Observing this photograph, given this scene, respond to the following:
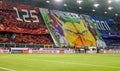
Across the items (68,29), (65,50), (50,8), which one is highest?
(50,8)

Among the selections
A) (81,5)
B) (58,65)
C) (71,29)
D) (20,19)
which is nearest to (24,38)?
(20,19)

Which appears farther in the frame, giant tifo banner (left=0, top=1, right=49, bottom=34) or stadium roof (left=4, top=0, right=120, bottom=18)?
stadium roof (left=4, top=0, right=120, bottom=18)

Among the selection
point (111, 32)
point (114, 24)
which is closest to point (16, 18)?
point (111, 32)

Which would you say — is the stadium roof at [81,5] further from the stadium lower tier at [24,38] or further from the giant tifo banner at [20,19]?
the stadium lower tier at [24,38]

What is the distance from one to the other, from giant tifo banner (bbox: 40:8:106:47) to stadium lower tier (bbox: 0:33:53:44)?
1868 millimetres

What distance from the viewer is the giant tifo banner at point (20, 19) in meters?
48.2

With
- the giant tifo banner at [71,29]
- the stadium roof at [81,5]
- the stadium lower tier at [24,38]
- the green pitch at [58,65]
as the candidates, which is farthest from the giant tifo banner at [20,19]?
the green pitch at [58,65]

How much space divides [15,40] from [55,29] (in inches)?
428

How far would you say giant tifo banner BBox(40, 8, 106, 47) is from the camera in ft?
175

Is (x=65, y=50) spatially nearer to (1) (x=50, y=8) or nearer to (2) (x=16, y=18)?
(2) (x=16, y=18)

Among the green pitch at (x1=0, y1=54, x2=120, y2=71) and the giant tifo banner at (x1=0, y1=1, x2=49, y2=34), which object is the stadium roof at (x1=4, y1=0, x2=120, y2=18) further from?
the green pitch at (x1=0, y1=54, x2=120, y2=71)

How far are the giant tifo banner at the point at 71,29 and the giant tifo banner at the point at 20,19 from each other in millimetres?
1829

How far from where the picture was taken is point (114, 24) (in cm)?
7144

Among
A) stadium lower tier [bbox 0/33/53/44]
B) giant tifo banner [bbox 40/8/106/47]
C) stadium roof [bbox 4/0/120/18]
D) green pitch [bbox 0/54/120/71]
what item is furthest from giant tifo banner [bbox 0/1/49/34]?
green pitch [bbox 0/54/120/71]
